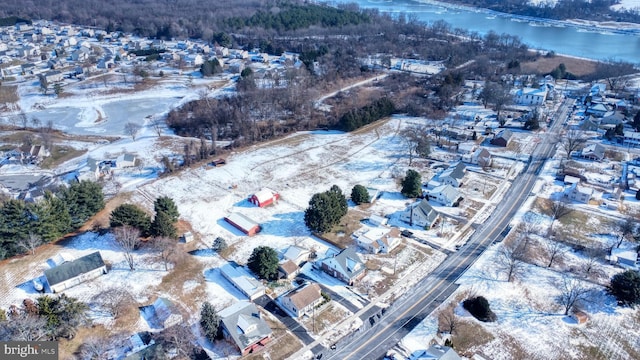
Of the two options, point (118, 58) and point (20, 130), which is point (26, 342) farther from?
point (118, 58)

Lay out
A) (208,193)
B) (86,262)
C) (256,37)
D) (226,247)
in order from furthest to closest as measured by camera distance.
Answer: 1. (256,37)
2. (208,193)
3. (226,247)
4. (86,262)

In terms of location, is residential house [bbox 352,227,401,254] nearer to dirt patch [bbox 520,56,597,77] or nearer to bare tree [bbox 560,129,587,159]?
bare tree [bbox 560,129,587,159]

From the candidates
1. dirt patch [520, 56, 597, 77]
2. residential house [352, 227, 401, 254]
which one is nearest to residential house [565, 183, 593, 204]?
residential house [352, 227, 401, 254]

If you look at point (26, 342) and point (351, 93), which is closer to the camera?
point (26, 342)

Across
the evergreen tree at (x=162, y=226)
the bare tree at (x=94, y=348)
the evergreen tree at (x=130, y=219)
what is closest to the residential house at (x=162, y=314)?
the bare tree at (x=94, y=348)

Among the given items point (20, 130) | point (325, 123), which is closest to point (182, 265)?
point (325, 123)

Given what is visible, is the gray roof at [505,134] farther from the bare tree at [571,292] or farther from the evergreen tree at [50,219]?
the evergreen tree at [50,219]

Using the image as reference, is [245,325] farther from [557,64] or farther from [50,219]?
[557,64]
